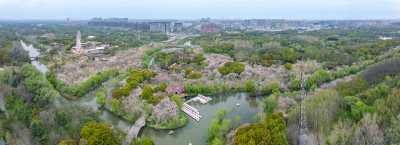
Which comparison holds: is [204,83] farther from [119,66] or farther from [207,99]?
[119,66]

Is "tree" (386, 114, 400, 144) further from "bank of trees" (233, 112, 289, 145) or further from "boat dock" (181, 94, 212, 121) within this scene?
"boat dock" (181, 94, 212, 121)

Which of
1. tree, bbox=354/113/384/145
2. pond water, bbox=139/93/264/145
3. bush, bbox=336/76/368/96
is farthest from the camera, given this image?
bush, bbox=336/76/368/96

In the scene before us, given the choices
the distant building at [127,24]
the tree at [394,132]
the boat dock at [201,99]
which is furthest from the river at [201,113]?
the distant building at [127,24]

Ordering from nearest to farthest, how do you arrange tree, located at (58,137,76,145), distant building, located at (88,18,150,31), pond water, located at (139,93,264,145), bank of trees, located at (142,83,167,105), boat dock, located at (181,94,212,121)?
tree, located at (58,137,76,145)
pond water, located at (139,93,264,145)
boat dock, located at (181,94,212,121)
bank of trees, located at (142,83,167,105)
distant building, located at (88,18,150,31)

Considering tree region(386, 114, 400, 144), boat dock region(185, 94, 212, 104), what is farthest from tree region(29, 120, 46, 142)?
tree region(386, 114, 400, 144)

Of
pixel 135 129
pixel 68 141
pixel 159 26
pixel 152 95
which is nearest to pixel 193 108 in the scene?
pixel 152 95

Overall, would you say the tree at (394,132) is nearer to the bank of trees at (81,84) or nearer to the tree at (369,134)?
the tree at (369,134)
